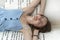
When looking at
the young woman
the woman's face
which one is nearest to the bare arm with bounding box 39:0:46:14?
the young woman

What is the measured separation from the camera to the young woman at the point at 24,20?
161 centimetres

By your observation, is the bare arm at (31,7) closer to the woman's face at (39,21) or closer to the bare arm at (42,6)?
the bare arm at (42,6)

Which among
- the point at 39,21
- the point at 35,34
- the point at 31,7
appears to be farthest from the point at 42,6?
the point at 35,34

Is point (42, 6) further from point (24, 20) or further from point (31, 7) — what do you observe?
point (24, 20)

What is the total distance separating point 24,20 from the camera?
1.72 metres

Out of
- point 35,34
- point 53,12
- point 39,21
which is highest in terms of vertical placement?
point 53,12

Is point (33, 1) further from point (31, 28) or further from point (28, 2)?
point (31, 28)

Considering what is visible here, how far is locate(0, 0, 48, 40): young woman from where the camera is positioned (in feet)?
5.28

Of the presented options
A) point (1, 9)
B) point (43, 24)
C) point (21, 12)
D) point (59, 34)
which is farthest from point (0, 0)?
point (59, 34)

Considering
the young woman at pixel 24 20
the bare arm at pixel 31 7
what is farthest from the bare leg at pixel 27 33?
the bare arm at pixel 31 7

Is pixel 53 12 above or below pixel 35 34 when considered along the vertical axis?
above

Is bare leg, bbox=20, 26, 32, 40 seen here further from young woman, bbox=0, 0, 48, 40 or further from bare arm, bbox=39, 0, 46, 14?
bare arm, bbox=39, 0, 46, 14

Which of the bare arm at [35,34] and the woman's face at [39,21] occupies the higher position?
the woman's face at [39,21]

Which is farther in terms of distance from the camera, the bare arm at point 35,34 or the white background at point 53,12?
the white background at point 53,12
